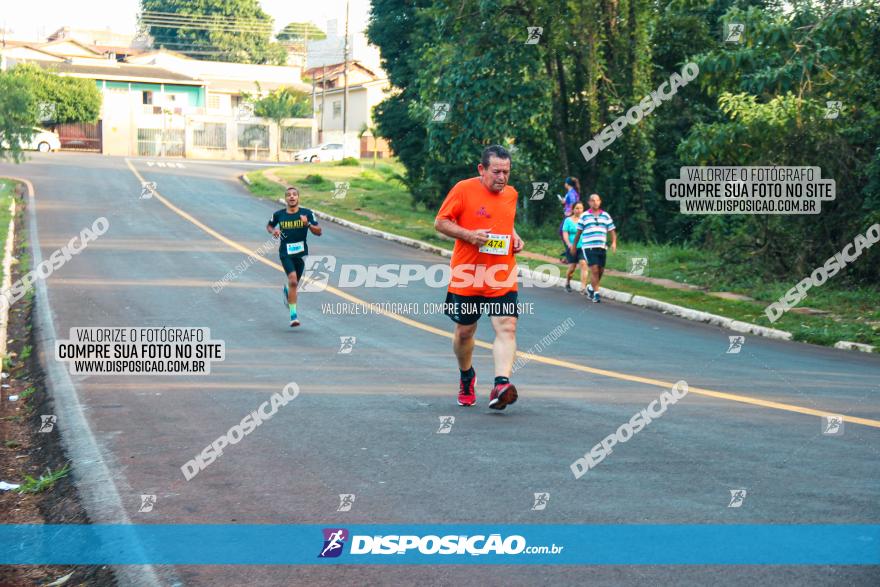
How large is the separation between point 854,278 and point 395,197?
23.8 metres

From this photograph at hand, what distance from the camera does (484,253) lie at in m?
8.70

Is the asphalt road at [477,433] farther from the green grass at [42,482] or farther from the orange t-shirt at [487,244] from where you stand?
the orange t-shirt at [487,244]

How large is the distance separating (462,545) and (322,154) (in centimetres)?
6711

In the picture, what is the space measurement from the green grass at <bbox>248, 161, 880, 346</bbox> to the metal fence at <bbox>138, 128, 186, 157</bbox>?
34592 millimetres

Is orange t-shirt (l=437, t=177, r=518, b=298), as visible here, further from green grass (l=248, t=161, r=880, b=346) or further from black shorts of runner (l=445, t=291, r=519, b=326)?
green grass (l=248, t=161, r=880, b=346)

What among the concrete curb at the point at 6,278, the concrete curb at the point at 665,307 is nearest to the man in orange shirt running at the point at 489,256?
the concrete curb at the point at 6,278

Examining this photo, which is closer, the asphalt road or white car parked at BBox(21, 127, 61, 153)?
the asphalt road

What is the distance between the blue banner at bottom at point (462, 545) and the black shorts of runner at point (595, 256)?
1326 centimetres

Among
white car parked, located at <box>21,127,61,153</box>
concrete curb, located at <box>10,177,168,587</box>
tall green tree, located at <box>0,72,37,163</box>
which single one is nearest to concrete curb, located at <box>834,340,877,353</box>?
concrete curb, located at <box>10,177,168,587</box>

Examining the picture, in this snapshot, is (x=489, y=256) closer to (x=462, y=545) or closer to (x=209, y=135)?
(x=462, y=545)

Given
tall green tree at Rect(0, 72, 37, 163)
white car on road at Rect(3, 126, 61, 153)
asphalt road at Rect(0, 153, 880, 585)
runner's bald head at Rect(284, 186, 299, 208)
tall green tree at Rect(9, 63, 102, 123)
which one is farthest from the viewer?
tall green tree at Rect(9, 63, 102, 123)

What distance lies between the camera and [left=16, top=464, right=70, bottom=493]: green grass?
23.2 ft

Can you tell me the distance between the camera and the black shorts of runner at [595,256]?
61.1 feet

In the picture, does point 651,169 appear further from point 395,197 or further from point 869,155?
point 395,197
